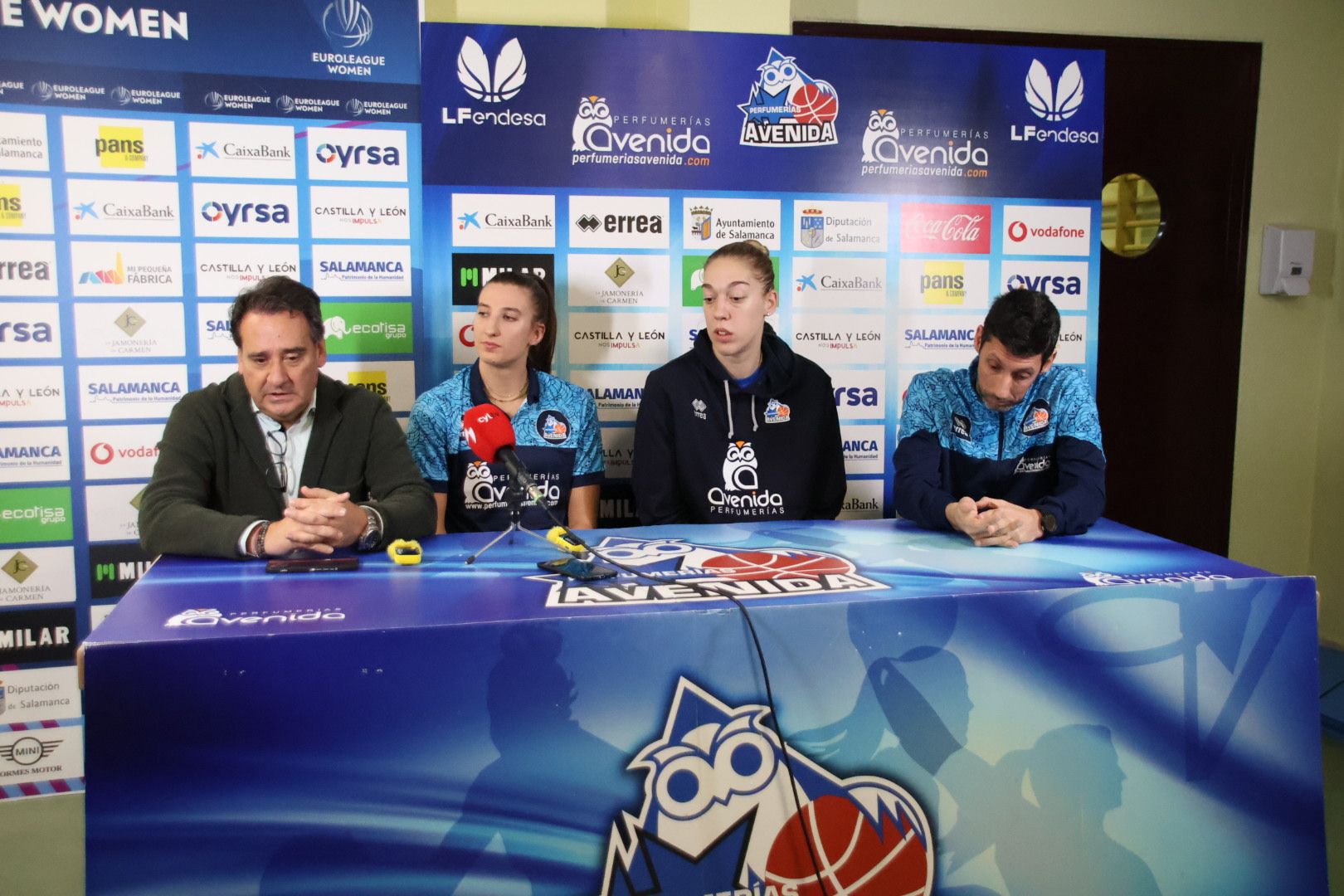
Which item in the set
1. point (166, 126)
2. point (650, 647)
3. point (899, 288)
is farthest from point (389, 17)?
point (650, 647)

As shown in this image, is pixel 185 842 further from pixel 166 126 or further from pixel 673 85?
pixel 673 85

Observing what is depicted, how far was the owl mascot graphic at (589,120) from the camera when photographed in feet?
10.2

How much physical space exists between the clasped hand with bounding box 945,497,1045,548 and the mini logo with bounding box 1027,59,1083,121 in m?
1.91

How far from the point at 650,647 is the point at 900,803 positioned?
0.48 metres

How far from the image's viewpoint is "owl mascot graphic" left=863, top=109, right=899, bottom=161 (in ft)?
10.8

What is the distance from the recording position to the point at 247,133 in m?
2.92

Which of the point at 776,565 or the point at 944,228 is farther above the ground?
the point at 944,228

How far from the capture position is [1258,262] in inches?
156

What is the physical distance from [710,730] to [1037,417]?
52.9 inches

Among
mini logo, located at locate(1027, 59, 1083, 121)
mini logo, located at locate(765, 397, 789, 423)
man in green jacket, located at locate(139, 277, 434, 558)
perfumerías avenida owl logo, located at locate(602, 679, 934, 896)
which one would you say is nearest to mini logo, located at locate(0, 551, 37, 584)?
man in green jacket, located at locate(139, 277, 434, 558)

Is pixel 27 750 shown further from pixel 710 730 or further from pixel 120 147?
pixel 710 730

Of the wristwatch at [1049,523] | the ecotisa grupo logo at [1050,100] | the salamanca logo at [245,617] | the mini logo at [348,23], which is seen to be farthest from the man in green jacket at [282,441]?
the ecotisa grupo logo at [1050,100]

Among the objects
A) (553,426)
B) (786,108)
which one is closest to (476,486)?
(553,426)

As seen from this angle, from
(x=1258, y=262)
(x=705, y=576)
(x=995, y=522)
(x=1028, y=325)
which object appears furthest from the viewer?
(x=1258, y=262)
